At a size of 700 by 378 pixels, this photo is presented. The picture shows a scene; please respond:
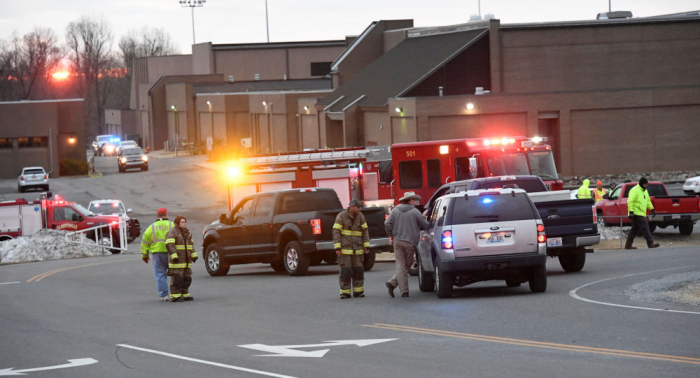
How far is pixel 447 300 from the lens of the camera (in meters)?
17.4

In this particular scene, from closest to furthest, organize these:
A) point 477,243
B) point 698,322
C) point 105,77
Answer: point 698,322 → point 477,243 → point 105,77

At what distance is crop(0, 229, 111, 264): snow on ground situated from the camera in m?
36.2

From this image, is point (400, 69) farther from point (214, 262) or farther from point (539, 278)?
point (539, 278)

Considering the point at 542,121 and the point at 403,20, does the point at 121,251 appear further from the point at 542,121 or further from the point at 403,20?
the point at 403,20

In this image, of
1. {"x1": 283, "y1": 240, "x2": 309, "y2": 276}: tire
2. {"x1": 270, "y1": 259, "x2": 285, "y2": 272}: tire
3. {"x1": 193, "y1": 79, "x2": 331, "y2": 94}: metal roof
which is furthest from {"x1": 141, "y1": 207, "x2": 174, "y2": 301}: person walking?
{"x1": 193, "y1": 79, "x2": 331, "y2": 94}: metal roof

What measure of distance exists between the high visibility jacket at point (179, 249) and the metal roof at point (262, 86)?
69063 millimetres

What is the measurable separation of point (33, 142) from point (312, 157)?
44560mm

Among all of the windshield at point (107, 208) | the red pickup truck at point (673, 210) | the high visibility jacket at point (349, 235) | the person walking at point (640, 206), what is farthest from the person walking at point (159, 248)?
the windshield at point (107, 208)

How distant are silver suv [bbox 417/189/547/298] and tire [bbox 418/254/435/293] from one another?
1.18 m

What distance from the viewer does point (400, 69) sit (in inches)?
2571

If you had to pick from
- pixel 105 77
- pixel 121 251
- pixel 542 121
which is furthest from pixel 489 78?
pixel 105 77

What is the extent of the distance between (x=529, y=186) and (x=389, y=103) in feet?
110

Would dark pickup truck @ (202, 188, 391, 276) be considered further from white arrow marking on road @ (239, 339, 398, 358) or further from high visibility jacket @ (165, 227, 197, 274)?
white arrow marking on road @ (239, 339, 398, 358)

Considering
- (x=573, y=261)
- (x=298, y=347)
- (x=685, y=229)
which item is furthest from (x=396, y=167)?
(x=298, y=347)
